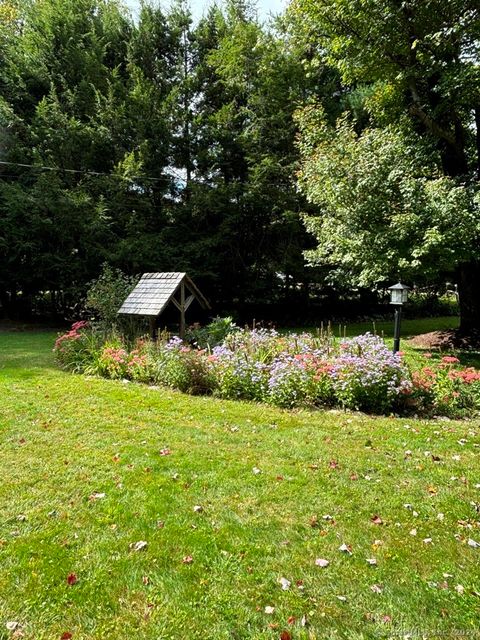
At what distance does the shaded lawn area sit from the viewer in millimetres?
1948

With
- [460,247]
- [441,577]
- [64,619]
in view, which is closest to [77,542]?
[64,619]

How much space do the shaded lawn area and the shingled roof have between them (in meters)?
2.92

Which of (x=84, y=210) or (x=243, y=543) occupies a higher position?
(x=84, y=210)

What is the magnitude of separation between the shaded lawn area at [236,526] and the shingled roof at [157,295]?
292cm

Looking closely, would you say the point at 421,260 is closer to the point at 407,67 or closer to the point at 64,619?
the point at 407,67

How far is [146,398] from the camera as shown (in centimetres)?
552

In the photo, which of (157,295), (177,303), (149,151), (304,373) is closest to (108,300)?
(157,295)

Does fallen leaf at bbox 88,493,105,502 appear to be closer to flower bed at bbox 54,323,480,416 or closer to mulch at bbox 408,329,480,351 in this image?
flower bed at bbox 54,323,480,416

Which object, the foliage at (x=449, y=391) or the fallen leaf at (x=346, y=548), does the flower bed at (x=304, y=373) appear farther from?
the fallen leaf at (x=346, y=548)

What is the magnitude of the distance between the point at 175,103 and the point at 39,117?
459cm

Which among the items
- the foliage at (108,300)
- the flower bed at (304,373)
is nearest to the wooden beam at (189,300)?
the flower bed at (304,373)

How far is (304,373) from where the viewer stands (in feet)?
17.3

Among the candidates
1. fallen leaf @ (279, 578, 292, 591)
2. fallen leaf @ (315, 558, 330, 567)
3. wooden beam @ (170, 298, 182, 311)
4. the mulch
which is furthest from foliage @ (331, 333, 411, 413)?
the mulch

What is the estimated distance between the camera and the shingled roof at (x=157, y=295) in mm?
7293
